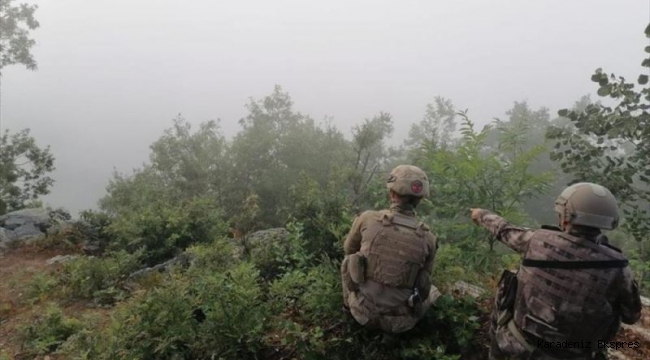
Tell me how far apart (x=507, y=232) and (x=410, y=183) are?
90cm

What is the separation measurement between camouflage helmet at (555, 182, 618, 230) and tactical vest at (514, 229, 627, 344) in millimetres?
131

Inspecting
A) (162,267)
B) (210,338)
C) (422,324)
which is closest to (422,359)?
(422,324)

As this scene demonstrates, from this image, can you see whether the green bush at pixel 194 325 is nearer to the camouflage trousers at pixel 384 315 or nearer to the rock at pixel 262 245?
the camouflage trousers at pixel 384 315

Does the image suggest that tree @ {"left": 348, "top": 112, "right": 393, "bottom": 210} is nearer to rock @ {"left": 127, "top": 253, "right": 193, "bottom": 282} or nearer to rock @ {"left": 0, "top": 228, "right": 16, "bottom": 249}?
rock @ {"left": 127, "top": 253, "right": 193, "bottom": 282}

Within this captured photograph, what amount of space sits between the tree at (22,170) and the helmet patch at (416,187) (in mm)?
20964

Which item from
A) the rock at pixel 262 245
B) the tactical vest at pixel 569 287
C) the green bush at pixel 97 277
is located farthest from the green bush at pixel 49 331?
the tactical vest at pixel 569 287

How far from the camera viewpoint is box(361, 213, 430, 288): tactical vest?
3.42 meters

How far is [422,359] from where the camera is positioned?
3342mm

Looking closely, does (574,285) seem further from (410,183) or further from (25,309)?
(25,309)

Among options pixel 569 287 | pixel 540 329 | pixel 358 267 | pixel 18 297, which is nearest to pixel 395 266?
pixel 358 267

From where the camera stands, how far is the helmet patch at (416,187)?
11.6 ft

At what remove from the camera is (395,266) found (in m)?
3.43

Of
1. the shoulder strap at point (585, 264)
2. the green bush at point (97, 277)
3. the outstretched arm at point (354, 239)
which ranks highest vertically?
the shoulder strap at point (585, 264)

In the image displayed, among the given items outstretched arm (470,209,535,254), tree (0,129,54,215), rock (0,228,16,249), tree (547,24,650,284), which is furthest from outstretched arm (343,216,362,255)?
tree (0,129,54,215)
